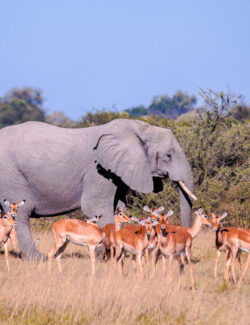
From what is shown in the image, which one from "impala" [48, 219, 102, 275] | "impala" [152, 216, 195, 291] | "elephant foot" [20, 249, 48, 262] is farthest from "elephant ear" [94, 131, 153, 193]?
"impala" [152, 216, 195, 291]

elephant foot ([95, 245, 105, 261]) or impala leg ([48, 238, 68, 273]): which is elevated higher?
impala leg ([48, 238, 68, 273])

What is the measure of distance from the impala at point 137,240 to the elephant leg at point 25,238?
2.44m

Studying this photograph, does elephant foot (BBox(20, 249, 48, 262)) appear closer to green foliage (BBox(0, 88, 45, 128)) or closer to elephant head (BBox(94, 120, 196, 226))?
elephant head (BBox(94, 120, 196, 226))

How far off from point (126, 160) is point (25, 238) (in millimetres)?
2744

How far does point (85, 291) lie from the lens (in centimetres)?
949

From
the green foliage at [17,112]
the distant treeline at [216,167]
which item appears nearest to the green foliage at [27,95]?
the green foliage at [17,112]

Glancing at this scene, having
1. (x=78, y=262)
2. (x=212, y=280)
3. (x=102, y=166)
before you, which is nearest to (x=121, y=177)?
(x=102, y=166)

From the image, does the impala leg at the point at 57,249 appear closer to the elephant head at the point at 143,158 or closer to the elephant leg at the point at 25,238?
the elephant leg at the point at 25,238

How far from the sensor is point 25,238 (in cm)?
1320

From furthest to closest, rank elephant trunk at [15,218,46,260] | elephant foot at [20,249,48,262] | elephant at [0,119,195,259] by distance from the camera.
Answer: elephant at [0,119,195,259] < elephant trunk at [15,218,46,260] < elephant foot at [20,249,48,262]

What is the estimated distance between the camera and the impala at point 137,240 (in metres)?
10.7

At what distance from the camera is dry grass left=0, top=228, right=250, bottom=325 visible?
8.59 meters

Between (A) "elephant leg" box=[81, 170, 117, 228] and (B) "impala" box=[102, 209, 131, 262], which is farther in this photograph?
(A) "elephant leg" box=[81, 170, 117, 228]

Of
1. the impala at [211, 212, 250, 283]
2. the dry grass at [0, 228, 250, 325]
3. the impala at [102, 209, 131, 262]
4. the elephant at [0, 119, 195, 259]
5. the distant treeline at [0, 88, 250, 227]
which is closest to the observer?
the dry grass at [0, 228, 250, 325]
